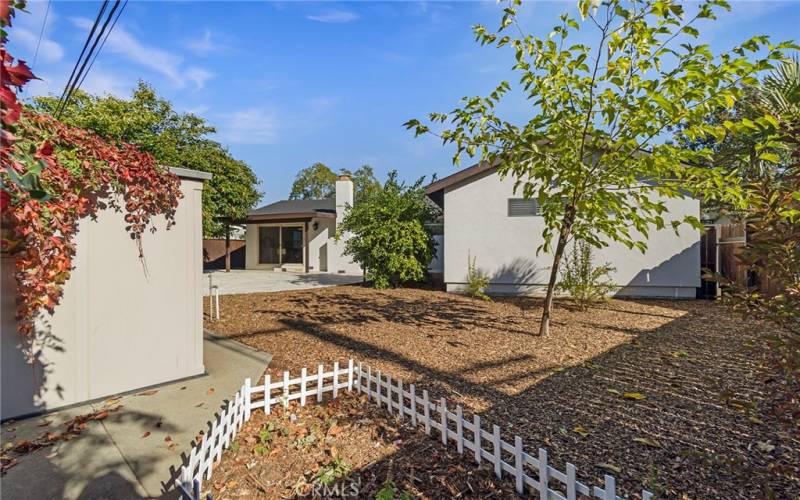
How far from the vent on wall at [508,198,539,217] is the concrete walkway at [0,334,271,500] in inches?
347

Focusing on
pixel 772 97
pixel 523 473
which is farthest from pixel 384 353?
pixel 772 97

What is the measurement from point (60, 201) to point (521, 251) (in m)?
9.91

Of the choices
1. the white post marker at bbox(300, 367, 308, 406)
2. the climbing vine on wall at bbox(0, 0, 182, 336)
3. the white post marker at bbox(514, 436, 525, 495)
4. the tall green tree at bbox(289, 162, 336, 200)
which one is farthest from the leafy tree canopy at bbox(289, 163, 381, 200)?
the white post marker at bbox(514, 436, 525, 495)

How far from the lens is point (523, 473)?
2236mm

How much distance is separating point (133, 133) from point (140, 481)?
14403 mm

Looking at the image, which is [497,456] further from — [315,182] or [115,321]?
[315,182]

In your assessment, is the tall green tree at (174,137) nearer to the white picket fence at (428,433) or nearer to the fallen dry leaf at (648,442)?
the white picket fence at (428,433)

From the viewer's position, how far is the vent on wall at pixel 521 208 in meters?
10.8

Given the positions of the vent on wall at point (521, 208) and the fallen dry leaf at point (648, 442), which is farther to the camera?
the vent on wall at point (521, 208)

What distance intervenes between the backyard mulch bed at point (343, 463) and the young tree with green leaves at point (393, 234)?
28.6 feet

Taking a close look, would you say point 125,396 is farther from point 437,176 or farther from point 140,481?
point 437,176

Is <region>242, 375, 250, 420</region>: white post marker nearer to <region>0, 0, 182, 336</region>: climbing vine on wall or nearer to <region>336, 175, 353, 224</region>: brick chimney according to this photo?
<region>0, 0, 182, 336</region>: climbing vine on wall

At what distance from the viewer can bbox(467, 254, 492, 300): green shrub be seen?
10483 millimetres

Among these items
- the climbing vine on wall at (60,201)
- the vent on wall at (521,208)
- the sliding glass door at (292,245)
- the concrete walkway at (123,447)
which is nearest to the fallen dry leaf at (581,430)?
the concrete walkway at (123,447)
